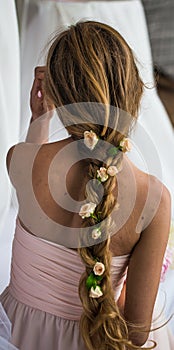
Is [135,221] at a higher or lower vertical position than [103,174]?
lower

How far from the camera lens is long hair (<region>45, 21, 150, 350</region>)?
1.20 m

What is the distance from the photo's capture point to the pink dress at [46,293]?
50.7 inches

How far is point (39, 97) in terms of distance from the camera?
1.45 m

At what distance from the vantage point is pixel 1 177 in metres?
1.76

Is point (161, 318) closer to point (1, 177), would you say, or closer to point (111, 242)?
point (111, 242)

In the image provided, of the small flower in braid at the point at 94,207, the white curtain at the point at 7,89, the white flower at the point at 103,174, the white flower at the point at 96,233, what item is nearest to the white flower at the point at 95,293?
the small flower in braid at the point at 94,207

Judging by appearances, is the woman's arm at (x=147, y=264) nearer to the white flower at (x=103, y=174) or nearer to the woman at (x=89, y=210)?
the woman at (x=89, y=210)

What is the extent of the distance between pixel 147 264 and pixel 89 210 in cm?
18

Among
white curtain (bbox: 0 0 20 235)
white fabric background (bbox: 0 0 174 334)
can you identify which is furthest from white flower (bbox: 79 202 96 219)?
white fabric background (bbox: 0 0 174 334)

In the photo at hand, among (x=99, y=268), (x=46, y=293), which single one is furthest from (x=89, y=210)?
(x=46, y=293)

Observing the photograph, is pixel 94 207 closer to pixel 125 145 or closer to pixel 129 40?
pixel 125 145

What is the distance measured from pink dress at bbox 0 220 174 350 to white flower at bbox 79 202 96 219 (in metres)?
0.11

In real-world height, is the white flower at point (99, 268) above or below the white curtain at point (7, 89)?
below

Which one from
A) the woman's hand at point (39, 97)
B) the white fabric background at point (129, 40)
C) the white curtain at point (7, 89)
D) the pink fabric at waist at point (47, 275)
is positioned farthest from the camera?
the white fabric background at point (129, 40)
